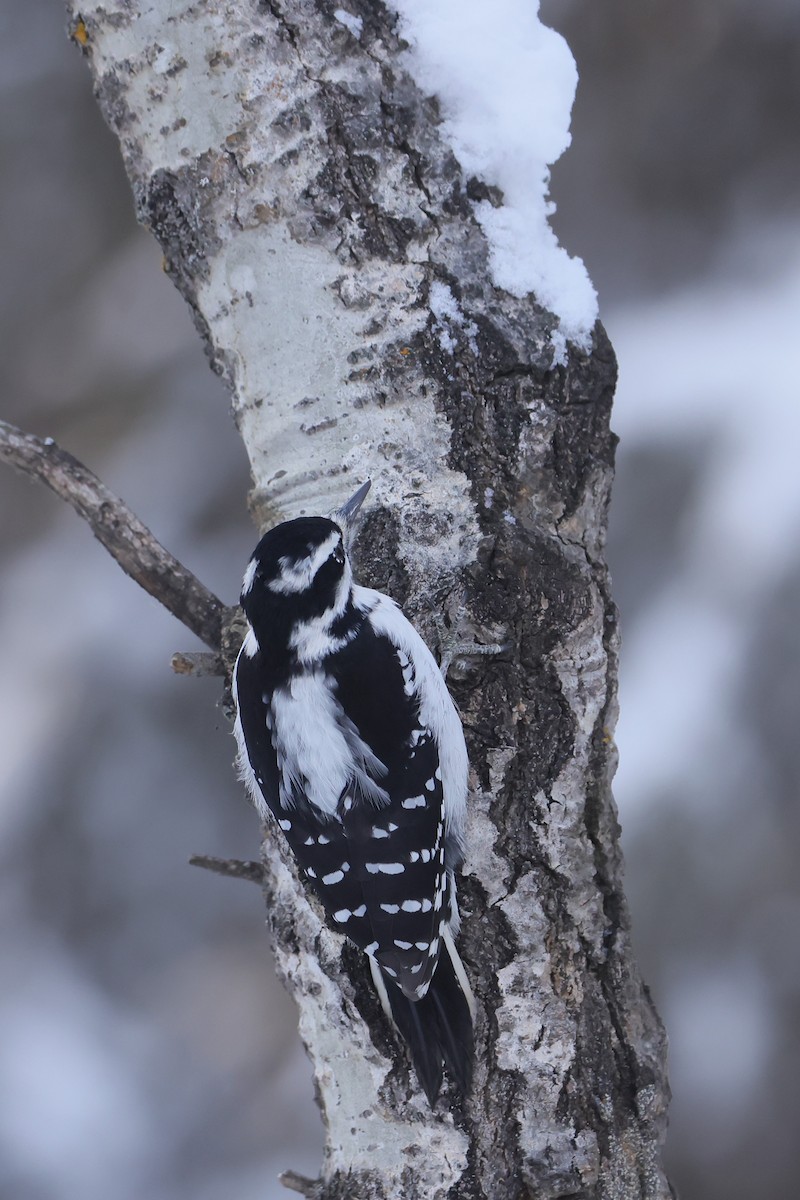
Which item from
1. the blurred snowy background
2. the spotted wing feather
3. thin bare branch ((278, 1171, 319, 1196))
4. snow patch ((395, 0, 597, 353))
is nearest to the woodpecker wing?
the spotted wing feather

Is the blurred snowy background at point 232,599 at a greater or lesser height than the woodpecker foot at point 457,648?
greater

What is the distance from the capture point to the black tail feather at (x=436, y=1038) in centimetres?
134

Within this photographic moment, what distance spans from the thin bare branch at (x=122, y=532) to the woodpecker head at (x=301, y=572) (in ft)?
0.26

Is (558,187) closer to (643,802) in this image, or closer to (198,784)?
(643,802)

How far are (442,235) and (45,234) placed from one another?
2917 mm

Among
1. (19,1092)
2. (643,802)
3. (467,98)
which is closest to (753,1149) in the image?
(643,802)

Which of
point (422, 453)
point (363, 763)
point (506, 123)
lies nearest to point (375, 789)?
point (363, 763)

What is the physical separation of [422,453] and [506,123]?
20.1 inches

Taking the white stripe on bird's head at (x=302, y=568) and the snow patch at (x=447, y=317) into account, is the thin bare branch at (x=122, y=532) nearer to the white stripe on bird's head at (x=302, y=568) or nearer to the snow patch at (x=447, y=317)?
the white stripe on bird's head at (x=302, y=568)

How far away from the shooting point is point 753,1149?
285cm

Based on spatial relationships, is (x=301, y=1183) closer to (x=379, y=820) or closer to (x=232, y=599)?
(x=379, y=820)

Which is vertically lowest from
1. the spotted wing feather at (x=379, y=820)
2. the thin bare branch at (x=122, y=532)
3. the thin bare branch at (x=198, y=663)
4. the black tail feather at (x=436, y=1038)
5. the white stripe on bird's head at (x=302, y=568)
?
the black tail feather at (x=436, y=1038)

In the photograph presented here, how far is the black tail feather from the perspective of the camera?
1.34 m

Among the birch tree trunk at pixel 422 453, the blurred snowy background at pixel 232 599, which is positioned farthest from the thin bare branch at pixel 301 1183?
the blurred snowy background at pixel 232 599
